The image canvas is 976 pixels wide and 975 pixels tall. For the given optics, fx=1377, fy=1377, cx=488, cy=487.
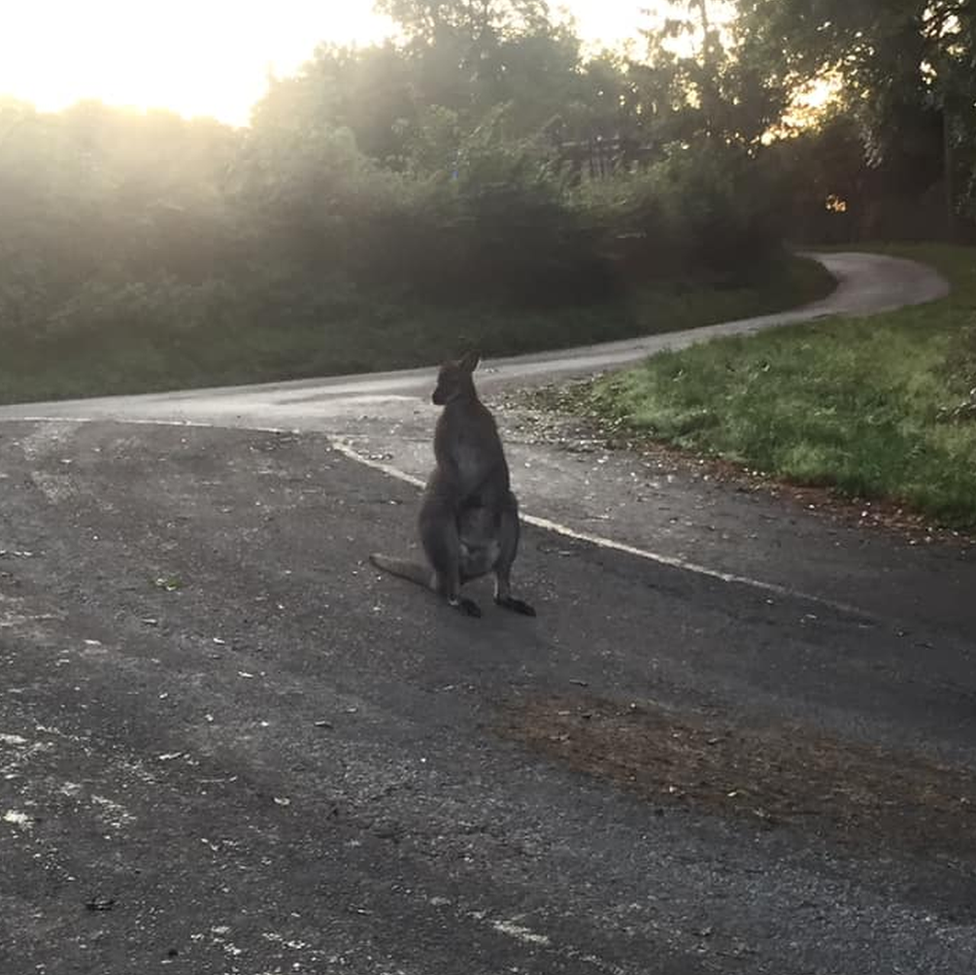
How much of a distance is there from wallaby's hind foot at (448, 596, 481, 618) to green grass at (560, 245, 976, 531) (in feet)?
16.5

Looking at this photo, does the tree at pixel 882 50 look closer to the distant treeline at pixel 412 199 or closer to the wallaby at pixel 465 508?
the distant treeline at pixel 412 199

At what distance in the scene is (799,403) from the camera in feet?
55.0

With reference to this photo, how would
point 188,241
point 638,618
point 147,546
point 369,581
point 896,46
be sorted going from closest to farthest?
1. point 638,618
2. point 369,581
3. point 147,546
4. point 896,46
5. point 188,241

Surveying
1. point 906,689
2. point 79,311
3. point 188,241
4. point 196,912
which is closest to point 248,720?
point 196,912

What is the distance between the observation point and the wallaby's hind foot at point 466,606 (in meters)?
8.77

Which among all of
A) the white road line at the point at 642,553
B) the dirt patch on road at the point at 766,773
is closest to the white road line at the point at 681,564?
the white road line at the point at 642,553

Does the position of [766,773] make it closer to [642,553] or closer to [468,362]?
[468,362]

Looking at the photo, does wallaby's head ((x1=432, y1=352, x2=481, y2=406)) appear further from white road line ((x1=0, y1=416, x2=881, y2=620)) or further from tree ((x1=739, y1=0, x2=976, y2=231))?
tree ((x1=739, y1=0, x2=976, y2=231))

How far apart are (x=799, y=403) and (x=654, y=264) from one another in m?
26.5

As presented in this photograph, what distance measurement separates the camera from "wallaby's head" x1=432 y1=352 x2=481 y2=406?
925cm

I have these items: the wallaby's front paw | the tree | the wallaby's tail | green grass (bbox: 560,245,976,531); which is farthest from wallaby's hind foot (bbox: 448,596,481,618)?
the tree

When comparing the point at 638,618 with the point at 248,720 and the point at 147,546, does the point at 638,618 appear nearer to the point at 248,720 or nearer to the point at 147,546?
the point at 248,720

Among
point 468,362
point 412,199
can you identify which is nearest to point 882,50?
point 468,362

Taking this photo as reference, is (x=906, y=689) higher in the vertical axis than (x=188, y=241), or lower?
lower
